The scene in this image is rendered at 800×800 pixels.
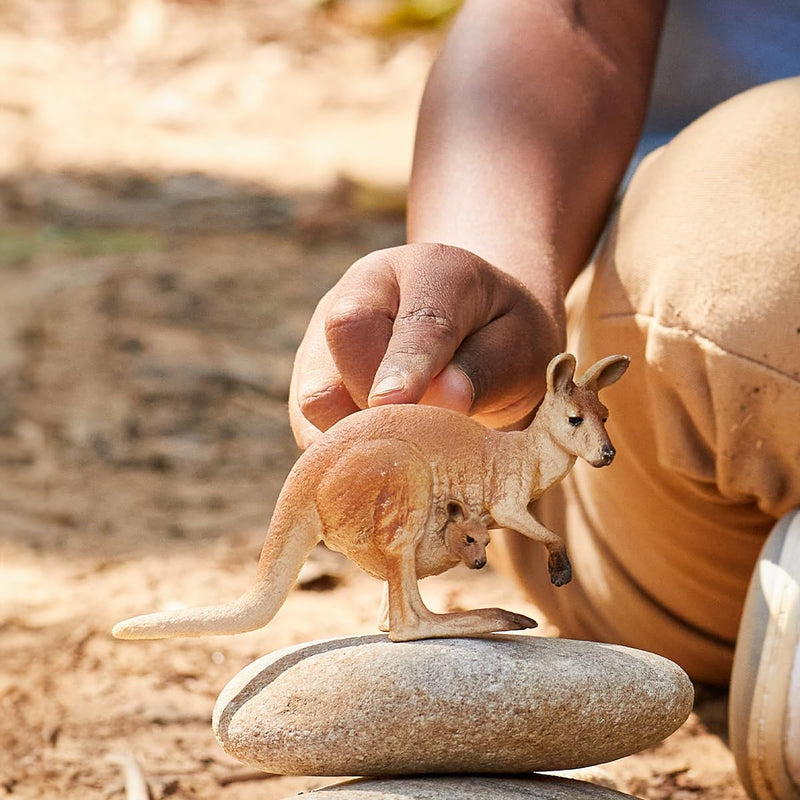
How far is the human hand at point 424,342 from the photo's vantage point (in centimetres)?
140

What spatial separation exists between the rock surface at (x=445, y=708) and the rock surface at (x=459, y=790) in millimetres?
16

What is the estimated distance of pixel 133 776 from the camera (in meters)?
1.94

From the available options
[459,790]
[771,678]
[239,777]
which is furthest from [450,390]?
[239,777]

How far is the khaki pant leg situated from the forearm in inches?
3.6

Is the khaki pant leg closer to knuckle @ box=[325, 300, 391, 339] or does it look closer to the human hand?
the human hand

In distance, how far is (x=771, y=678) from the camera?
1.69 meters

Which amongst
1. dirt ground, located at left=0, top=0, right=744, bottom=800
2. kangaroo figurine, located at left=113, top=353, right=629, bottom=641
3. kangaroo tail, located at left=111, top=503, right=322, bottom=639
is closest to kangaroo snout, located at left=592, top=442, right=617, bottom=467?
kangaroo figurine, located at left=113, top=353, right=629, bottom=641

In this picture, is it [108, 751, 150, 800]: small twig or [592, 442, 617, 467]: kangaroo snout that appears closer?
[592, 442, 617, 467]: kangaroo snout

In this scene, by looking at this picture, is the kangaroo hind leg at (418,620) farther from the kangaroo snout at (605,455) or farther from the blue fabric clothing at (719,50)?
the blue fabric clothing at (719,50)

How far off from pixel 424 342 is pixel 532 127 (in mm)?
803

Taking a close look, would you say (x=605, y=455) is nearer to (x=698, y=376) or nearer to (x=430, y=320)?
(x=430, y=320)

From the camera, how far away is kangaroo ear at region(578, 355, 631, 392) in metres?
1.38

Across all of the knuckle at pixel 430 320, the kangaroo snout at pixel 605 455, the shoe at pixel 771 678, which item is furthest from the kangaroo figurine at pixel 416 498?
the shoe at pixel 771 678

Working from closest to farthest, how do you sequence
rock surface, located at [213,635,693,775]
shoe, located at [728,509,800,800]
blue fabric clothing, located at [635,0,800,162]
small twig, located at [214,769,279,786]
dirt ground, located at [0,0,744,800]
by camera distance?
rock surface, located at [213,635,693,775]
shoe, located at [728,509,800,800]
small twig, located at [214,769,279,786]
dirt ground, located at [0,0,744,800]
blue fabric clothing, located at [635,0,800,162]
